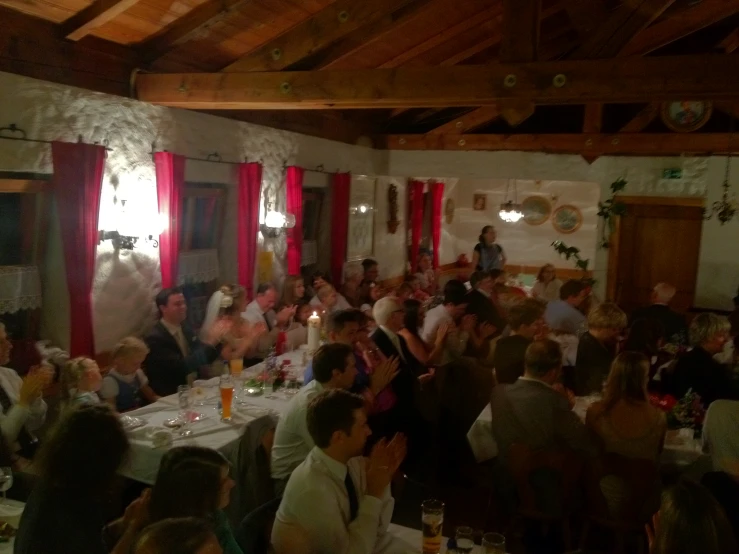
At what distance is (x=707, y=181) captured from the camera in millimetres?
8344

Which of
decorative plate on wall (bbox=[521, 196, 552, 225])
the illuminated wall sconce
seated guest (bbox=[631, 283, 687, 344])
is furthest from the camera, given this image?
decorative plate on wall (bbox=[521, 196, 552, 225])

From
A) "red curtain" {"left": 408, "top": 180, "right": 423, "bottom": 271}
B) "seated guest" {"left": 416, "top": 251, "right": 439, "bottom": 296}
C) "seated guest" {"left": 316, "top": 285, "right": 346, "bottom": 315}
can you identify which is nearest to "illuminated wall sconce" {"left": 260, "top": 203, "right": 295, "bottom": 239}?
"seated guest" {"left": 316, "top": 285, "right": 346, "bottom": 315}

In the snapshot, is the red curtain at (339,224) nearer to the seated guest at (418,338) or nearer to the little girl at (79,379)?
the seated guest at (418,338)

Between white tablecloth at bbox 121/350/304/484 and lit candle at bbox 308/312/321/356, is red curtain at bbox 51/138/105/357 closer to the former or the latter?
white tablecloth at bbox 121/350/304/484

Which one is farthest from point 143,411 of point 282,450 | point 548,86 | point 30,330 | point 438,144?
point 438,144

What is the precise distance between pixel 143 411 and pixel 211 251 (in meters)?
2.70

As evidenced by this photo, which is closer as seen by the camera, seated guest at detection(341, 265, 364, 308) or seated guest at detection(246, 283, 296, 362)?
seated guest at detection(246, 283, 296, 362)

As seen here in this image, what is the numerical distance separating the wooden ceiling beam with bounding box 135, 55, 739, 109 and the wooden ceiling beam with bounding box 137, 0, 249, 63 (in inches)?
10.5

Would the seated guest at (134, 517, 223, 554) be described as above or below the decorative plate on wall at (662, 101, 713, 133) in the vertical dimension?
below

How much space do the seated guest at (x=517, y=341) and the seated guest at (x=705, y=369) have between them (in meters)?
0.96

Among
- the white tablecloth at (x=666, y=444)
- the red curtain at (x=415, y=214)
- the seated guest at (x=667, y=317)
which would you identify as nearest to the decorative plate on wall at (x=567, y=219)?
the red curtain at (x=415, y=214)

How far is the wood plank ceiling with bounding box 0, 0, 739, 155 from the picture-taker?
160 inches

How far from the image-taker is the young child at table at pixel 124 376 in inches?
150

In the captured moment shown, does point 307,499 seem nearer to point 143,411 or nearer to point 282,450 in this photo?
point 282,450
